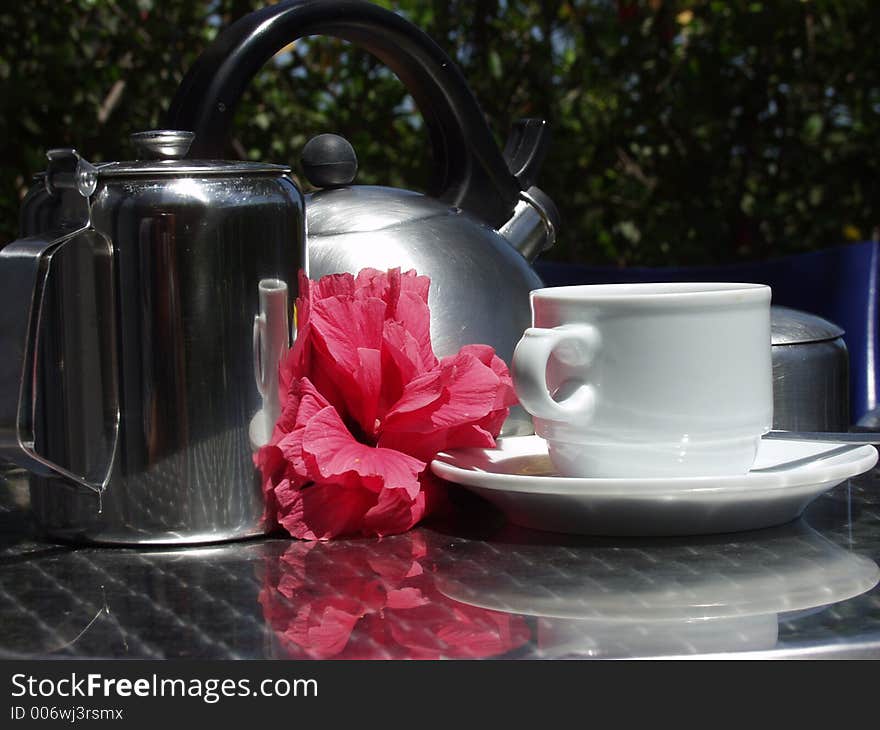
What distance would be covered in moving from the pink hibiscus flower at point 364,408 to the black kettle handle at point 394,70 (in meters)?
0.15

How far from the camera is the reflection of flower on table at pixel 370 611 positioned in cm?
48

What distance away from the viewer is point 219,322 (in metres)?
0.63

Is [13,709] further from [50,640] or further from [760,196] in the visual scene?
[760,196]

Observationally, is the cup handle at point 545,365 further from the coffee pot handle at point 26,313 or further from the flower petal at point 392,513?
the coffee pot handle at point 26,313

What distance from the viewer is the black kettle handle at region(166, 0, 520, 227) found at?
755 millimetres

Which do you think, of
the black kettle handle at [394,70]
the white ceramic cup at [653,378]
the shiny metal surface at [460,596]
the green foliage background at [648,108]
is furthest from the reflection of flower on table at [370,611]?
the green foliage background at [648,108]

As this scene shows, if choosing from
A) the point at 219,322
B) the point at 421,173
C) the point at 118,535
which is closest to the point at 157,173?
the point at 219,322

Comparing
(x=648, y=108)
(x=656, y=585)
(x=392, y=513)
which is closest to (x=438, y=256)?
(x=392, y=513)

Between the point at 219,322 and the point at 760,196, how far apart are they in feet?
6.38

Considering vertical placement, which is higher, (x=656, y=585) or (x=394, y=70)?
(x=394, y=70)

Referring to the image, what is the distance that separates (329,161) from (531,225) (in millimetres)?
170

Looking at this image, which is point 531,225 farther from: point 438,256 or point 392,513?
point 392,513

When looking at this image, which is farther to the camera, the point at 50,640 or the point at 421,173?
the point at 421,173

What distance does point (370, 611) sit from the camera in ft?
1.72
